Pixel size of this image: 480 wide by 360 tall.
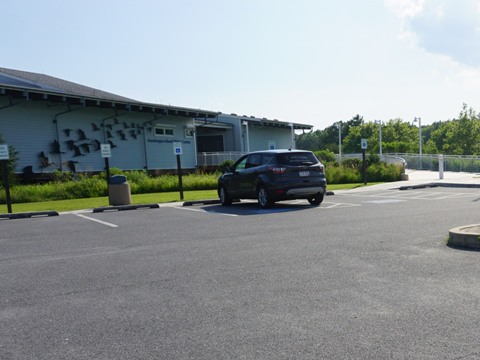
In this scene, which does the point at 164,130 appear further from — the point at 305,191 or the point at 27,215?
the point at 305,191

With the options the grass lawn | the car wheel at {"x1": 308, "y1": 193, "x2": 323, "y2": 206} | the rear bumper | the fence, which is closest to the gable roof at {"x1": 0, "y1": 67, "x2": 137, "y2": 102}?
the grass lawn

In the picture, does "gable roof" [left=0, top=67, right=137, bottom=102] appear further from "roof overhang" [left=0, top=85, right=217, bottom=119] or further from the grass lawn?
the grass lawn

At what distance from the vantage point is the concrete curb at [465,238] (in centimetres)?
684

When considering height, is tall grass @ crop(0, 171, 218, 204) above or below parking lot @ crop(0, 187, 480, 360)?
above

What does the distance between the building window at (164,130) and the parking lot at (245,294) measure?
24842mm

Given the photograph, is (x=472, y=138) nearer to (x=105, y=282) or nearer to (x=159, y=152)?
(x=159, y=152)

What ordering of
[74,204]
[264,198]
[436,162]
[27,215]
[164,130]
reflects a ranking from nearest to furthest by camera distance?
[264,198], [27,215], [74,204], [164,130], [436,162]

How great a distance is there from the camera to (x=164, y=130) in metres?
34.7

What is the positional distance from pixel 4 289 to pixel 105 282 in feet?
3.72

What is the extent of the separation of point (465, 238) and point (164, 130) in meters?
29.4

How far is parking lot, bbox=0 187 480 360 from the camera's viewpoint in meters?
3.58

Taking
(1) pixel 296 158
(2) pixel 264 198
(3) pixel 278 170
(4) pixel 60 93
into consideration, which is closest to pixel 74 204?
(2) pixel 264 198

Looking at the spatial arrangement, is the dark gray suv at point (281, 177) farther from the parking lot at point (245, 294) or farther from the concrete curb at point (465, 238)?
the concrete curb at point (465, 238)

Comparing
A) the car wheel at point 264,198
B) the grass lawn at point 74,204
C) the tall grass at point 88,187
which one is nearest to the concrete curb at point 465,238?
the car wheel at point 264,198
